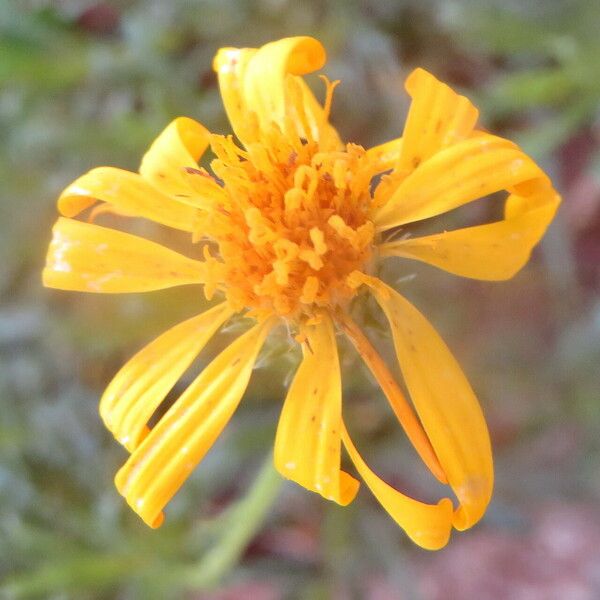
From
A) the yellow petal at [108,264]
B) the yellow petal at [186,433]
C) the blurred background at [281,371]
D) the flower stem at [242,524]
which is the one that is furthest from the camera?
the blurred background at [281,371]

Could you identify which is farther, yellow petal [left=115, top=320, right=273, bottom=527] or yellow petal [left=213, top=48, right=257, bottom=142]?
yellow petal [left=213, top=48, right=257, bottom=142]

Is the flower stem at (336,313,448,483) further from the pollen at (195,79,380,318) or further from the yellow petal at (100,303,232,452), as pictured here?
the yellow petal at (100,303,232,452)

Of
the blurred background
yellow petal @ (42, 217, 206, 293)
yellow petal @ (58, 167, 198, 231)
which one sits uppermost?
yellow petal @ (58, 167, 198, 231)

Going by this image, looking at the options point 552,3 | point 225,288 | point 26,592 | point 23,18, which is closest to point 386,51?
point 552,3

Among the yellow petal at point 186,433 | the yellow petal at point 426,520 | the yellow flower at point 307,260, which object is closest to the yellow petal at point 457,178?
the yellow flower at point 307,260

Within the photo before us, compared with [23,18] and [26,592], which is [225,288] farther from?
[23,18]

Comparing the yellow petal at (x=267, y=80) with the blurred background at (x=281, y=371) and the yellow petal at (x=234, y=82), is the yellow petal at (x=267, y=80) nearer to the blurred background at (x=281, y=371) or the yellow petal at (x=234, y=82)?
the yellow petal at (x=234, y=82)

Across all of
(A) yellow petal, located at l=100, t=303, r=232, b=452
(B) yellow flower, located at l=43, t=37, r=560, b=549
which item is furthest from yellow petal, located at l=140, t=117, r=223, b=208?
(A) yellow petal, located at l=100, t=303, r=232, b=452
